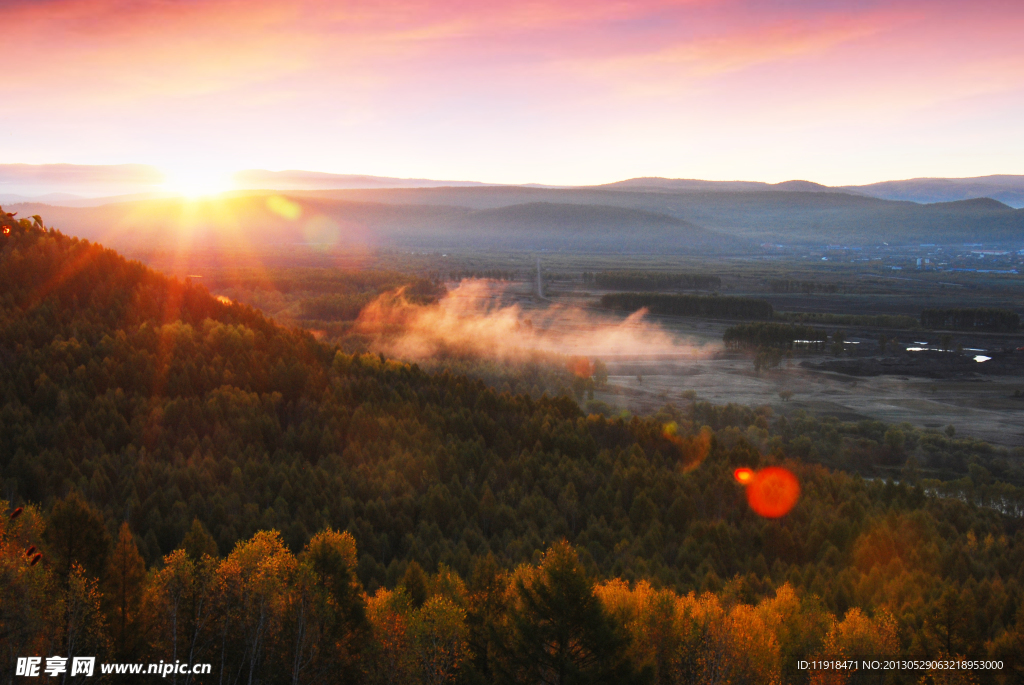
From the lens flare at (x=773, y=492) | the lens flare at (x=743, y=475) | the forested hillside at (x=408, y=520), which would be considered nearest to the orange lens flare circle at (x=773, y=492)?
the lens flare at (x=773, y=492)

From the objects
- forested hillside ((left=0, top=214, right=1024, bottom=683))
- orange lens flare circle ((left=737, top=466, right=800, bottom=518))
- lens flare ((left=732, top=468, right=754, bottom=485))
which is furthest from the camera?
lens flare ((left=732, top=468, right=754, bottom=485))

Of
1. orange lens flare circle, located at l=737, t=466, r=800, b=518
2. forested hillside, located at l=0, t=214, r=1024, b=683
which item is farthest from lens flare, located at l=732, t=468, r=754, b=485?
forested hillside, located at l=0, t=214, r=1024, b=683

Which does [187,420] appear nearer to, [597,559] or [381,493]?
[381,493]

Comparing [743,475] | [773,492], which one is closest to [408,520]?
[773,492]

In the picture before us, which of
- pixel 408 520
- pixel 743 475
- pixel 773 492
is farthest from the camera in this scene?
pixel 743 475

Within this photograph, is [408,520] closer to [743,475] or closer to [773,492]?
[773,492]

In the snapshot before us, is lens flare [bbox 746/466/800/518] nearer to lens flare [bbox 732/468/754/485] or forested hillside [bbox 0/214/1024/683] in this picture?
lens flare [bbox 732/468/754/485]
